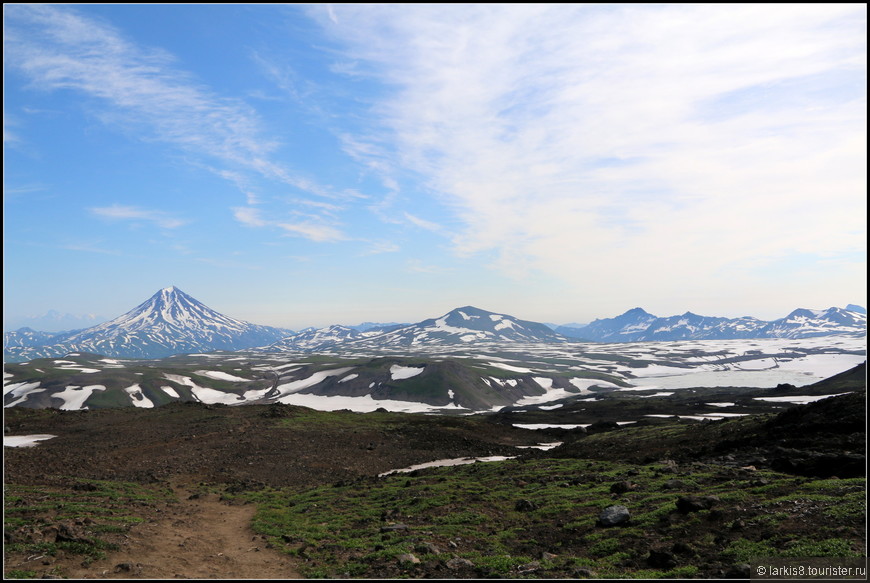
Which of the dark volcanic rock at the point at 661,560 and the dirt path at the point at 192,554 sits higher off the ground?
the dark volcanic rock at the point at 661,560

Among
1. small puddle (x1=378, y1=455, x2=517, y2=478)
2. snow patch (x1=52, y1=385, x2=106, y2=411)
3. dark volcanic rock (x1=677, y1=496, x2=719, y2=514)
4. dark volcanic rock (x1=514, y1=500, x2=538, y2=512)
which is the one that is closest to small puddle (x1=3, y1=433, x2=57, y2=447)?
small puddle (x1=378, y1=455, x2=517, y2=478)

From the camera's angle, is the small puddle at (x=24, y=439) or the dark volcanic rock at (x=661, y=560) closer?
the dark volcanic rock at (x=661, y=560)

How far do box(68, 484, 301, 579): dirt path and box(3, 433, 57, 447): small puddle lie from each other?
39130mm

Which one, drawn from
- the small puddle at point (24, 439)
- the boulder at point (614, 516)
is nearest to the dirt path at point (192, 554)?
the boulder at point (614, 516)

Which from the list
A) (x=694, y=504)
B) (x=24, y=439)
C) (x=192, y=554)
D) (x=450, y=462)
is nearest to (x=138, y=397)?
(x=24, y=439)

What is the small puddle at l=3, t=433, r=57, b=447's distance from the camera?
5184 centimetres

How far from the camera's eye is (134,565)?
1739 cm

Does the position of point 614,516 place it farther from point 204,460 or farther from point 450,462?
point 204,460

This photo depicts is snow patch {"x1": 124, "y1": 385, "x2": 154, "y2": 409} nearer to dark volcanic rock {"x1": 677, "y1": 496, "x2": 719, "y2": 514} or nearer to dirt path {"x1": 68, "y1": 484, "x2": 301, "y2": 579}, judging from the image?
dirt path {"x1": 68, "y1": 484, "x2": 301, "y2": 579}

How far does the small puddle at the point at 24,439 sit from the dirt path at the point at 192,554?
39130mm

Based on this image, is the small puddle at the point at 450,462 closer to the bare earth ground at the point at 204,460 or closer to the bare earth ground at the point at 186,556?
the bare earth ground at the point at 204,460

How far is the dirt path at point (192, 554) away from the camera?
679 inches

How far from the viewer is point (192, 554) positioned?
1997cm

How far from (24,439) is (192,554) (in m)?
52.2
